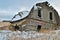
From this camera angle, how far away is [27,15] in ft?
74.2

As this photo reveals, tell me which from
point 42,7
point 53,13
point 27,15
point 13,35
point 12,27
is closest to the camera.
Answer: point 13,35

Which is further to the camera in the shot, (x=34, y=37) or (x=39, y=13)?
(x=39, y=13)

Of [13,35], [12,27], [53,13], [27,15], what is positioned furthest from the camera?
[53,13]

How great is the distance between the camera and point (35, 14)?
75.9 feet

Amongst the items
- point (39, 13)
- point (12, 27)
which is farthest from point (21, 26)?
point (39, 13)

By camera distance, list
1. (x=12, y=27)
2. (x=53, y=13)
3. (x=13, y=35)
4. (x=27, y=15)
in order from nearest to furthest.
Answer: (x=13, y=35) → (x=12, y=27) → (x=27, y=15) → (x=53, y=13)

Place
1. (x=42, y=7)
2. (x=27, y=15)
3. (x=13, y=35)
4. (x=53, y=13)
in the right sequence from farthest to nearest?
(x=53, y=13) < (x=42, y=7) < (x=27, y=15) < (x=13, y=35)

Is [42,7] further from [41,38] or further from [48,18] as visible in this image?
[41,38]

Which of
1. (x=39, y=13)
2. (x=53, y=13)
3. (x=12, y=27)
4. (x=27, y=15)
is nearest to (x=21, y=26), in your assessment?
(x=12, y=27)

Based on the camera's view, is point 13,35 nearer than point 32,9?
Yes

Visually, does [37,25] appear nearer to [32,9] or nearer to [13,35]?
[32,9]

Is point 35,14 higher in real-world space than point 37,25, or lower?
higher

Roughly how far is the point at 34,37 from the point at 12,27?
9980mm

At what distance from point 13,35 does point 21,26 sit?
10.1 metres
